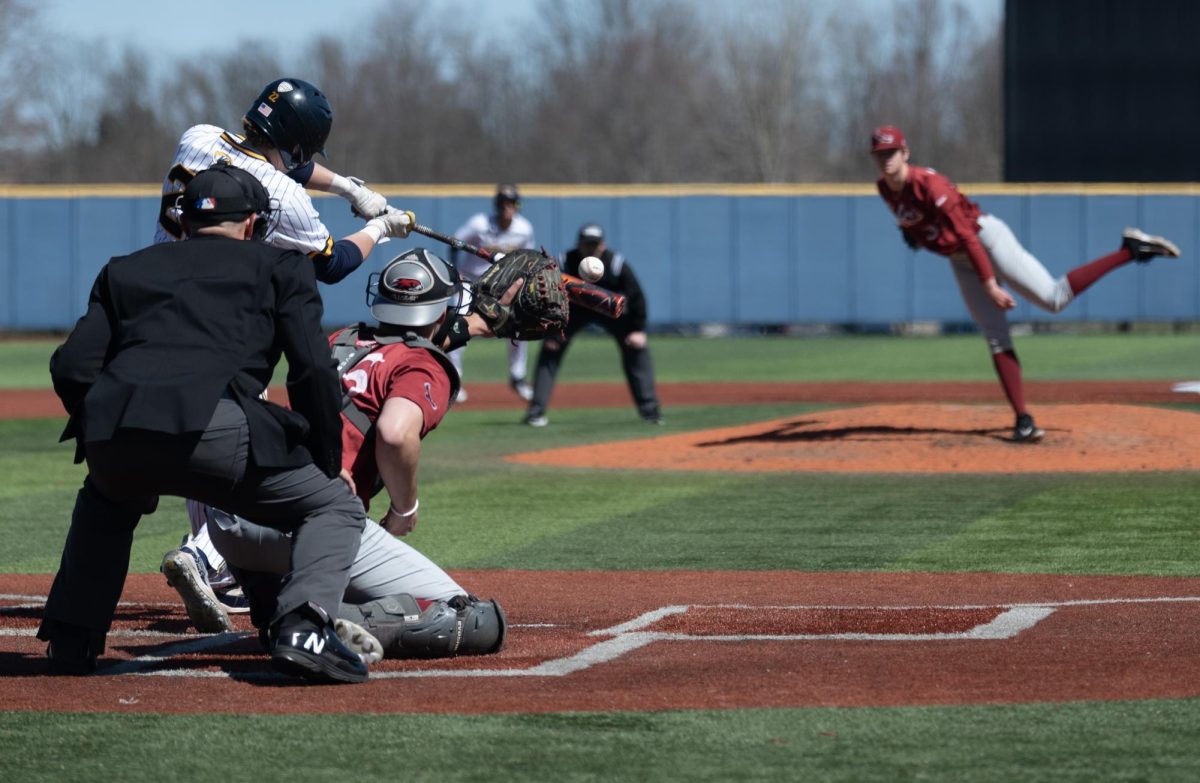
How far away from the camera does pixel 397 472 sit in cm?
581

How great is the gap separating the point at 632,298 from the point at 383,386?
9433 millimetres

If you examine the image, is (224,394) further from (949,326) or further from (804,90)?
(804,90)

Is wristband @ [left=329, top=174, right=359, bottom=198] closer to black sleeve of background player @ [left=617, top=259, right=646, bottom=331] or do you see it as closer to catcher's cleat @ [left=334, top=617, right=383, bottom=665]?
catcher's cleat @ [left=334, top=617, right=383, bottom=665]

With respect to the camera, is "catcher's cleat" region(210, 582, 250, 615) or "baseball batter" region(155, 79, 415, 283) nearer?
"baseball batter" region(155, 79, 415, 283)

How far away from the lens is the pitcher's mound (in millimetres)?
A: 12031

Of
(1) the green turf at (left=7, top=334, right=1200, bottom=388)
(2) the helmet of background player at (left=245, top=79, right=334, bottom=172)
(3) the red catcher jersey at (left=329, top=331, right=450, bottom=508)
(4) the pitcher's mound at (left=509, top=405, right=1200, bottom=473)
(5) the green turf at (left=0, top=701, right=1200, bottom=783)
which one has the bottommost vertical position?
(1) the green turf at (left=7, top=334, right=1200, bottom=388)

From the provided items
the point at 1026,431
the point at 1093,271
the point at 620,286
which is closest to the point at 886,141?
the point at 1093,271

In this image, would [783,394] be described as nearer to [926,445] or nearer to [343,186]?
[926,445]

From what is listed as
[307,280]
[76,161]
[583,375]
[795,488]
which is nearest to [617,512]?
[795,488]

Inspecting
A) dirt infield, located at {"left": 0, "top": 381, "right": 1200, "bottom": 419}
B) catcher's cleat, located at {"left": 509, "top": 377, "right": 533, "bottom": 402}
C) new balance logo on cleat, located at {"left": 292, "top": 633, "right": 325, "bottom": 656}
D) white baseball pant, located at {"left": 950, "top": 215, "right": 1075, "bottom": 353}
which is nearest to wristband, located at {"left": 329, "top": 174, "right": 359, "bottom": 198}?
new balance logo on cleat, located at {"left": 292, "top": 633, "right": 325, "bottom": 656}

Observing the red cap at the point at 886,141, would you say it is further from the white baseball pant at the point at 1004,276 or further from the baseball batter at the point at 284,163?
the baseball batter at the point at 284,163

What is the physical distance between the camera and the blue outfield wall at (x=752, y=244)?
103ft

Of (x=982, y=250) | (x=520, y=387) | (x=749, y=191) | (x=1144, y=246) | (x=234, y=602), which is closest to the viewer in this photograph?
(x=234, y=602)

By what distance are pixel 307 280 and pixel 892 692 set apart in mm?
2000
